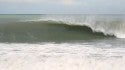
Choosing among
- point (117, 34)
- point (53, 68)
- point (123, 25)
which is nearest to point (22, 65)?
point (53, 68)

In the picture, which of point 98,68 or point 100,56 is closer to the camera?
point 98,68

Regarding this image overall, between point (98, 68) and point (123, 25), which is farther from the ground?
point (98, 68)

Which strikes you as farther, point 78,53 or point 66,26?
point 66,26

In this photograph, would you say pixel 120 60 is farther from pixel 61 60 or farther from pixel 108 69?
pixel 61 60

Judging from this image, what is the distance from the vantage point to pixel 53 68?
7820 mm

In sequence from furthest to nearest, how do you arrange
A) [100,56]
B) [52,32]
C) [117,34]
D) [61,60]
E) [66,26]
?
[66,26], [52,32], [117,34], [100,56], [61,60]

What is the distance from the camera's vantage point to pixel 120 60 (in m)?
8.73

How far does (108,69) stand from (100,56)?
1.66 meters

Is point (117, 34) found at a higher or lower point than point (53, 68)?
lower

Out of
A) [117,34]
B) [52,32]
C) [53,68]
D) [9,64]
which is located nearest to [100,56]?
[53,68]

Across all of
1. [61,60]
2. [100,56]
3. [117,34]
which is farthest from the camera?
[117,34]

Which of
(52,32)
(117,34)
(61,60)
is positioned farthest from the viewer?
(52,32)

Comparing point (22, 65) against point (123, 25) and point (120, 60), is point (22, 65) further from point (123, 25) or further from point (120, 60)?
point (123, 25)

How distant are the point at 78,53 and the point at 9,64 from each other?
2744 mm
